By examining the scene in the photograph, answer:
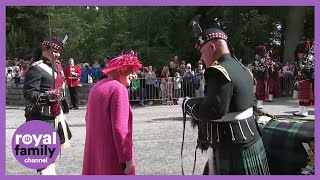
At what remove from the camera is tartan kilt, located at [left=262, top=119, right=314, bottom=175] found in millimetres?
3393

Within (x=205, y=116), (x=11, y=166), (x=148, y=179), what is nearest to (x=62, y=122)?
(x=11, y=166)

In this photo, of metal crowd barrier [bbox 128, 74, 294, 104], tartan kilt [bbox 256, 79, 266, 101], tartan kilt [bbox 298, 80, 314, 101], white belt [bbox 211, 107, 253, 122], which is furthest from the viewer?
metal crowd barrier [bbox 128, 74, 294, 104]

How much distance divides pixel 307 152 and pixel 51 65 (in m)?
2.89

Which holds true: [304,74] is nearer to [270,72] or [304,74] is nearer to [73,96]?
[270,72]

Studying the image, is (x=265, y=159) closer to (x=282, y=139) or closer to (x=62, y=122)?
(x=282, y=139)

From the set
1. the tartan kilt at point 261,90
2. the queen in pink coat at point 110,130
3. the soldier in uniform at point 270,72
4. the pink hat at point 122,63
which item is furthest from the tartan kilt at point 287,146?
the soldier in uniform at point 270,72

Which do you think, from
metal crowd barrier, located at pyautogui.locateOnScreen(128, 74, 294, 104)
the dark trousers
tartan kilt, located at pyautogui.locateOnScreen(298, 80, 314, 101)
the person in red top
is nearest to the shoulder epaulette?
tartan kilt, located at pyautogui.locateOnScreen(298, 80, 314, 101)

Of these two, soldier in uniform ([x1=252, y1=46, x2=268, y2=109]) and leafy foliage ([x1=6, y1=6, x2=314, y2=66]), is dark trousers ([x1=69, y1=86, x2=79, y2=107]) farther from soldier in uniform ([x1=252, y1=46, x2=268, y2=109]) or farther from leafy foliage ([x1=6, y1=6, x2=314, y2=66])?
soldier in uniform ([x1=252, y1=46, x2=268, y2=109])

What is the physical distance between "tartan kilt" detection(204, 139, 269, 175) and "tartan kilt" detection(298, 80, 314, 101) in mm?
6390

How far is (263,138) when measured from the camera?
3686 mm

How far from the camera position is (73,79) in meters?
13.4

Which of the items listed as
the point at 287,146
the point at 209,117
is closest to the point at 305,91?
the point at 287,146

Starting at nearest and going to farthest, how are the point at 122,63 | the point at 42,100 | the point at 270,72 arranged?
the point at 122,63 → the point at 42,100 → the point at 270,72

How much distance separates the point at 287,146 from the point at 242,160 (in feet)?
1.48
